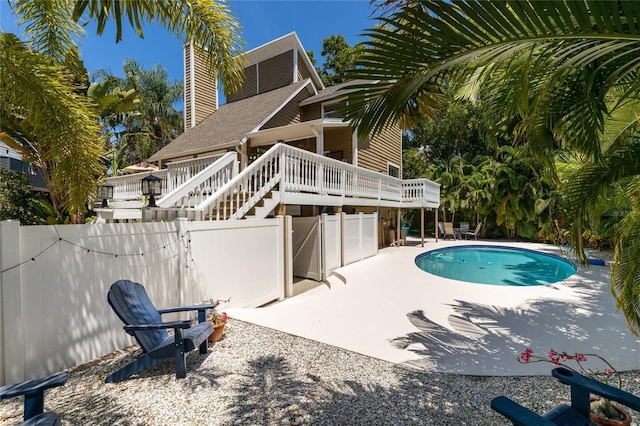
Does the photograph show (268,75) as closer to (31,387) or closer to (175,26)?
Answer: (175,26)

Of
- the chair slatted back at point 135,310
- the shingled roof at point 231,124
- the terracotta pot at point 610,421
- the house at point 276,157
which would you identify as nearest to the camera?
the terracotta pot at point 610,421

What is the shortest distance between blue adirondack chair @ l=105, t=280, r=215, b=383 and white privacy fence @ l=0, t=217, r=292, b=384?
2.35 ft

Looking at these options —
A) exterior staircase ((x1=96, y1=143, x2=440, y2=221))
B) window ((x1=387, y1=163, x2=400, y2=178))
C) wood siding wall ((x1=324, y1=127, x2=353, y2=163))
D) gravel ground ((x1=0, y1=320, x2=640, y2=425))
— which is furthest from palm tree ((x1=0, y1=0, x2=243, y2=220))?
window ((x1=387, y1=163, x2=400, y2=178))

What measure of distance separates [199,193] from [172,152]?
787 cm

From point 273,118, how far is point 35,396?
1283 centimetres

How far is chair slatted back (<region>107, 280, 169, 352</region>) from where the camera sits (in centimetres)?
359

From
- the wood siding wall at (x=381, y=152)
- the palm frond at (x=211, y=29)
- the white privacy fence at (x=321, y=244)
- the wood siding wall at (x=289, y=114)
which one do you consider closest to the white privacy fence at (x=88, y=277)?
the palm frond at (x=211, y=29)

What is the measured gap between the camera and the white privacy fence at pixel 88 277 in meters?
3.36

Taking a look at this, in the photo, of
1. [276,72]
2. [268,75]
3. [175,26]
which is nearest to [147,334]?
[175,26]

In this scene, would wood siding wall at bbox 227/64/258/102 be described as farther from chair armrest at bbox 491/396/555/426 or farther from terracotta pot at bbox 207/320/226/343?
chair armrest at bbox 491/396/555/426

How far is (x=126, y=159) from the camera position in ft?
90.4

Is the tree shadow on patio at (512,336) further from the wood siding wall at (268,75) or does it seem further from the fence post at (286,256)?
the wood siding wall at (268,75)

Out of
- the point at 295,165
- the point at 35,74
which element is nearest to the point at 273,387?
the point at 35,74

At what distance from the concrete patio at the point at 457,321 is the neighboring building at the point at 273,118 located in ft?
23.0
